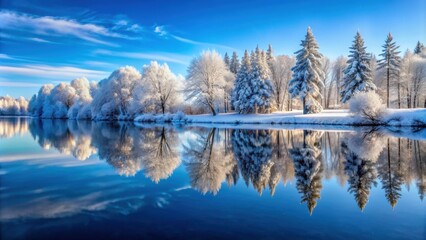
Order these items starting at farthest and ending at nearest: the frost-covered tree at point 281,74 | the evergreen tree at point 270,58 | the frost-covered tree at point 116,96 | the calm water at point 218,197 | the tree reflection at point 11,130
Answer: the frost-covered tree at point 116,96 < the evergreen tree at point 270,58 < the frost-covered tree at point 281,74 < the tree reflection at point 11,130 < the calm water at point 218,197

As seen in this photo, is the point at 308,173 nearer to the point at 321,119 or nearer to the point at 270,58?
the point at 321,119

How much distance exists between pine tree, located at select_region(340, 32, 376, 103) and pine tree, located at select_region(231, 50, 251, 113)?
15.6m

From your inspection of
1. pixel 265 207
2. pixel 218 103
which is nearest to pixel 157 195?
pixel 265 207

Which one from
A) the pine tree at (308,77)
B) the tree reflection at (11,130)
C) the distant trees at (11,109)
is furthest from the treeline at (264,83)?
the distant trees at (11,109)

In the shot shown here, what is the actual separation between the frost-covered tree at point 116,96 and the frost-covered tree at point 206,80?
20.2 metres

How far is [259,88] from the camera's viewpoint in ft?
168

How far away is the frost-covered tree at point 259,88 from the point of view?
5019cm

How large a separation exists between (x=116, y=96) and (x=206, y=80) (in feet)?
88.0

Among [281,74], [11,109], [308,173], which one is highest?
[281,74]

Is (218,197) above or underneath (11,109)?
underneath

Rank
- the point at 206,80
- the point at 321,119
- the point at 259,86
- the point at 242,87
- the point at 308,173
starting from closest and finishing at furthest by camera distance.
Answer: the point at 308,173, the point at 321,119, the point at 259,86, the point at 242,87, the point at 206,80

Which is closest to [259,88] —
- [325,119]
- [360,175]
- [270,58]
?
[270,58]

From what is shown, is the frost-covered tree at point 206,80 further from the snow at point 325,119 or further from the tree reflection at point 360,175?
the tree reflection at point 360,175

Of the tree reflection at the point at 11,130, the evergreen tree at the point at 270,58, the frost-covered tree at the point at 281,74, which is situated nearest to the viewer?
the tree reflection at the point at 11,130
